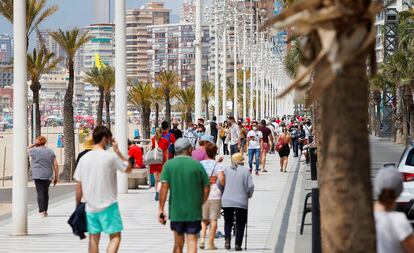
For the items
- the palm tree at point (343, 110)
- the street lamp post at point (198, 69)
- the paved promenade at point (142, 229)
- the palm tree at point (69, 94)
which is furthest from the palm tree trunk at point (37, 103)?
the palm tree at point (343, 110)

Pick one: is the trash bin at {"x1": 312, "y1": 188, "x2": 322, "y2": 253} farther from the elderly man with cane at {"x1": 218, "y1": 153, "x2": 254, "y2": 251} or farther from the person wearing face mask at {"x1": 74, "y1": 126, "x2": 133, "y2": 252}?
the person wearing face mask at {"x1": 74, "y1": 126, "x2": 133, "y2": 252}

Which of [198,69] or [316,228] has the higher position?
[198,69]

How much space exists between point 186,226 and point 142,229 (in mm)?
7383

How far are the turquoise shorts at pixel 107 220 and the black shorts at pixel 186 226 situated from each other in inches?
23.3

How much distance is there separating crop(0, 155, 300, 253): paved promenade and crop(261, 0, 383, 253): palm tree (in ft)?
35.2

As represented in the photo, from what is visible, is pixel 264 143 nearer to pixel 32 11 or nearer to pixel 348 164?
pixel 32 11

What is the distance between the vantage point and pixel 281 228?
21344 millimetres

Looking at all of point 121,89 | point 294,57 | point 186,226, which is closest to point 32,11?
point 121,89

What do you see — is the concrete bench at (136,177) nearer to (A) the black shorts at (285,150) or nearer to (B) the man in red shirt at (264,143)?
(B) the man in red shirt at (264,143)

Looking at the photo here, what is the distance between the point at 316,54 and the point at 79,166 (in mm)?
6483

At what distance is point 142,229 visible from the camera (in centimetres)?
2075

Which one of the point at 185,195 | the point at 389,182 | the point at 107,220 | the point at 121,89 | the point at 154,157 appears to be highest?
the point at 121,89

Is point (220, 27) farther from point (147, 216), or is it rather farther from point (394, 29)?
point (147, 216)

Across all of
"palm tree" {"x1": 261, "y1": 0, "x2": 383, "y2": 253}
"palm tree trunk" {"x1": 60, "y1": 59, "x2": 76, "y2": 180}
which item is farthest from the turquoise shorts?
"palm tree trunk" {"x1": 60, "y1": 59, "x2": 76, "y2": 180}
